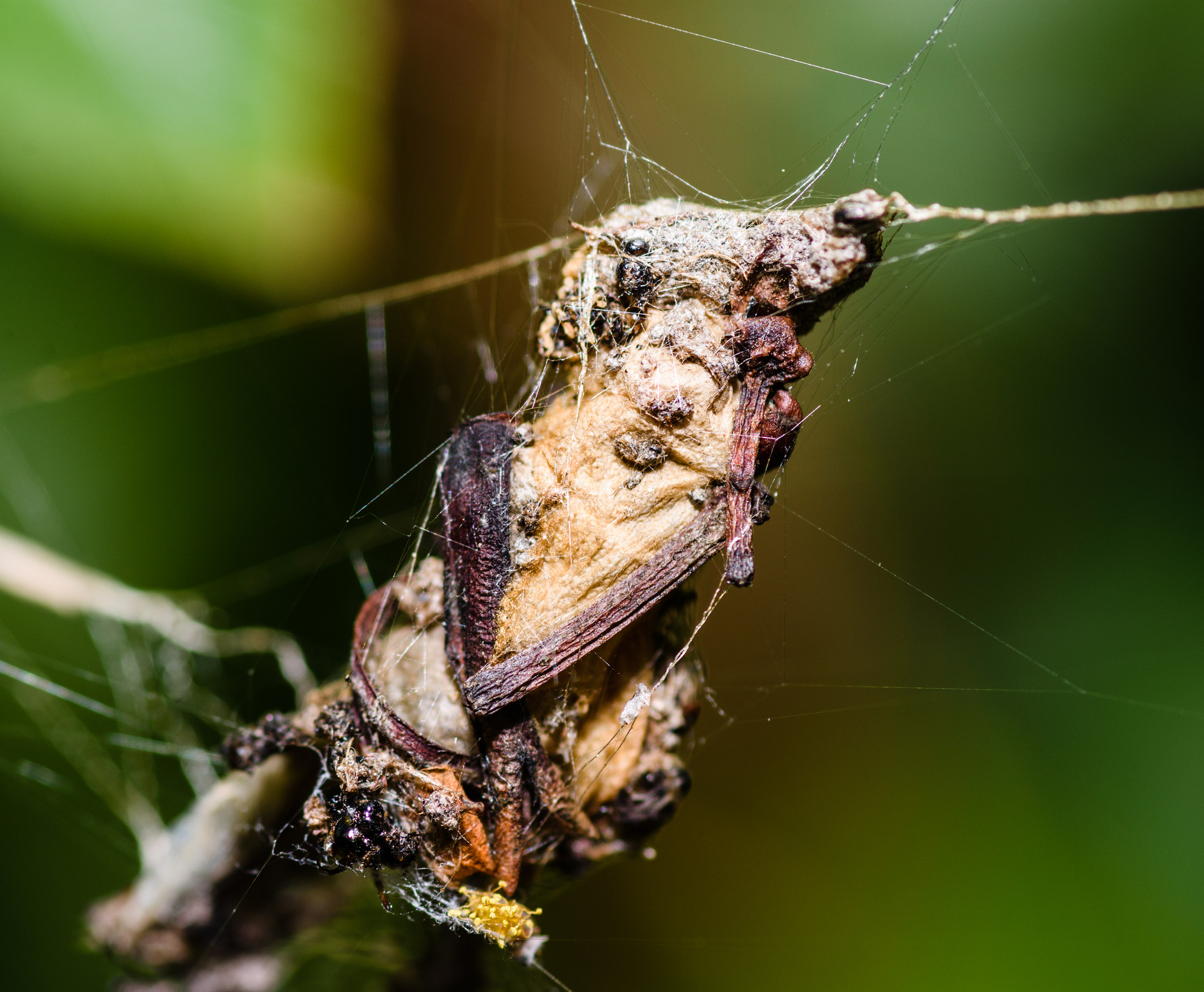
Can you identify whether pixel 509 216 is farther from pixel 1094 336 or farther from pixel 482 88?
pixel 1094 336

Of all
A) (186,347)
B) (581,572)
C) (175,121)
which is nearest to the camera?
(581,572)

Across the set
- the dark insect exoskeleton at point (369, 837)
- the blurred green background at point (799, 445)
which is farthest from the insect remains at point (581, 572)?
the blurred green background at point (799, 445)

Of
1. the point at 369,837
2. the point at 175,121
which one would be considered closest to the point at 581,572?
the point at 369,837

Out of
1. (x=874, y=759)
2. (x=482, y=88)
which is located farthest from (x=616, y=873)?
(x=482, y=88)

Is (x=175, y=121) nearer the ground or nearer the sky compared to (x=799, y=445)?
nearer the sky

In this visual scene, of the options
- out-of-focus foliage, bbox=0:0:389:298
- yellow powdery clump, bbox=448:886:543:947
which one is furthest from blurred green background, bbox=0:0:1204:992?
yellow powdery clump, bbox=448:886:543:947

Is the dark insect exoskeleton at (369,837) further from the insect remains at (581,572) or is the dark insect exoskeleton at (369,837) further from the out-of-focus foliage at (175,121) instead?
the out-of-focus foliage at (175,121)

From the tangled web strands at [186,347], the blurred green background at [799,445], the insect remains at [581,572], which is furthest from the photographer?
the tangled web strands at [186,347]

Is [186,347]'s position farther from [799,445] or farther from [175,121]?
[799,445]
